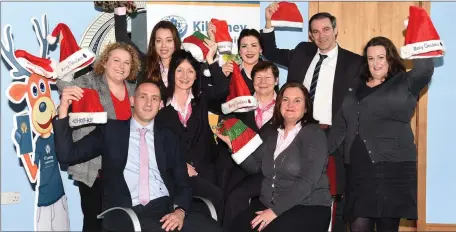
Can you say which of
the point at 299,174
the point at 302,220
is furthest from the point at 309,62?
the point at 302,220

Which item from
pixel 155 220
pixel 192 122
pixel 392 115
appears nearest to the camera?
pixel 155 220

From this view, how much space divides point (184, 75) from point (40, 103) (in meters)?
1.06

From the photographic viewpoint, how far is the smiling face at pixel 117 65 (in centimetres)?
431

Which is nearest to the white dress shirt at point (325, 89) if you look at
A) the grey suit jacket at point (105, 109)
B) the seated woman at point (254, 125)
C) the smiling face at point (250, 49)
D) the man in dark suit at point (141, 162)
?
the seated woman at point (254, 125)

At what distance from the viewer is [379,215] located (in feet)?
13.2

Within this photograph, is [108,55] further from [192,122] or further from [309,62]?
[309,62]

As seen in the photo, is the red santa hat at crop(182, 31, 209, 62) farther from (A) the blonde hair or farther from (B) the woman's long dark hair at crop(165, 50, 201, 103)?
(A) the blonde hair

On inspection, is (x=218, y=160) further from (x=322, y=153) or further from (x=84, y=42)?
(x=84, y=42)

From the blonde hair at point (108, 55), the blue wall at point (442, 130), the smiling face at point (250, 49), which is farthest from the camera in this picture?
the blue wall at point (442, 130)

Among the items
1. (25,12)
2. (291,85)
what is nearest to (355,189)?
(291,85)

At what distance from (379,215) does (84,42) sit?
110 inches

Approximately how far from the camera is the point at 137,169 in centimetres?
400

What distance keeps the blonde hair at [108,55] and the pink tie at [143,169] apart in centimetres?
58

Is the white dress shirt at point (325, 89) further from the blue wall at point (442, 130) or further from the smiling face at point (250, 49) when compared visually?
the blue wall at point (442, 130)
